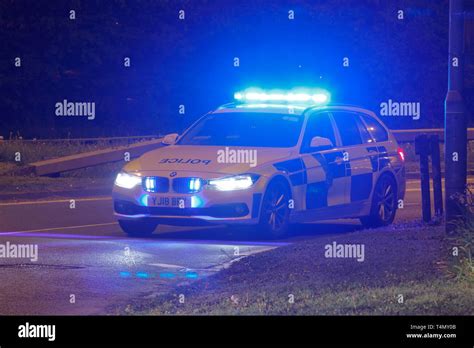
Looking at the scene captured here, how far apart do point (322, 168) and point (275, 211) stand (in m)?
1.10

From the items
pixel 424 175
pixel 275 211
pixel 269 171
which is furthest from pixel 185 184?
pixel 424 175

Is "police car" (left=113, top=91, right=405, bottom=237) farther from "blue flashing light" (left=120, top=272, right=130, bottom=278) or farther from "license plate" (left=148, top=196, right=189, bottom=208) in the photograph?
"blue flashing light" (left=120, top=272, right=130, bottom=278)

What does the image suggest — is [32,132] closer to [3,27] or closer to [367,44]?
[3,27]

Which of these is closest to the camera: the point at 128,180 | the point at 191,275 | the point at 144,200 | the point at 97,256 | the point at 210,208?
the point at 191,275

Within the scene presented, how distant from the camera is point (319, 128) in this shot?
48.2 ft

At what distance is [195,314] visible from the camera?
8664 millimetres

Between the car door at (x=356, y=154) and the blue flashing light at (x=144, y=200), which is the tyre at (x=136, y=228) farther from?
the car door at (x=356, y=154)

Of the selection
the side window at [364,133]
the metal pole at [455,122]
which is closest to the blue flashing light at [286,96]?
the side window at [364,133]

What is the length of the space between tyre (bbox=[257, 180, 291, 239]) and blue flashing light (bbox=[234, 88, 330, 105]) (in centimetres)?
199

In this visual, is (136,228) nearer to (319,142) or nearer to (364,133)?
(319,142)

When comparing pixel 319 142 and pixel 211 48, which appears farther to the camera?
pixel 211 48
